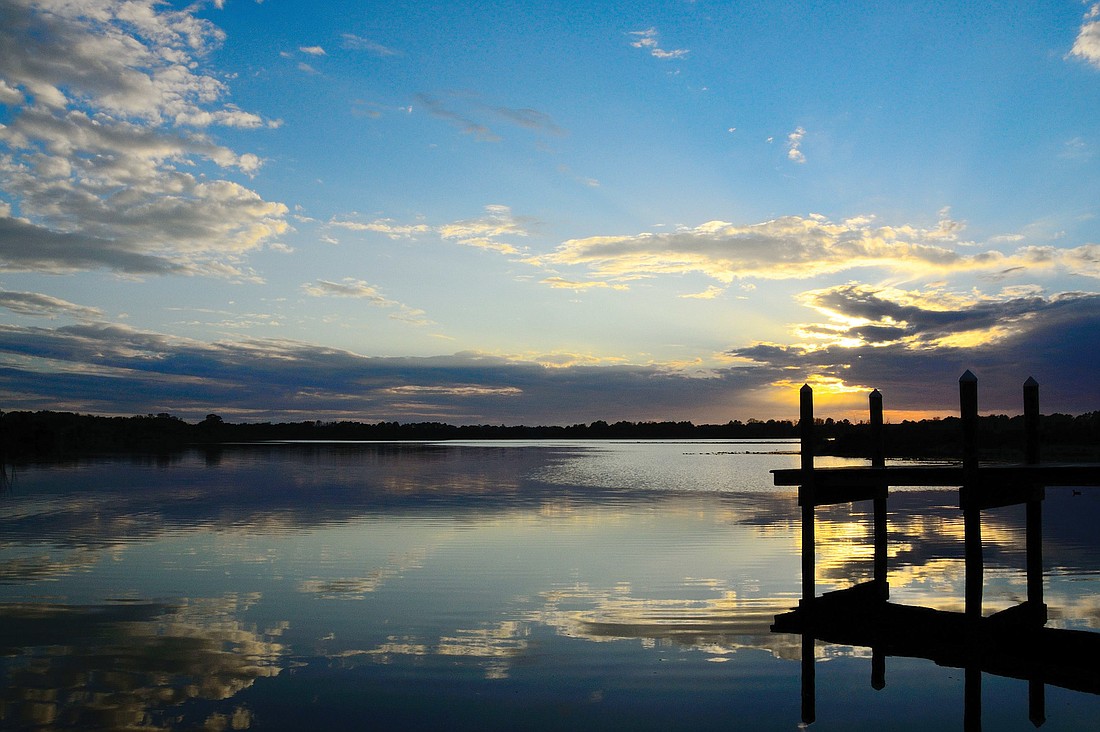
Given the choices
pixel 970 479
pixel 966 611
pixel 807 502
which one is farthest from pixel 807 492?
pixel 966 611

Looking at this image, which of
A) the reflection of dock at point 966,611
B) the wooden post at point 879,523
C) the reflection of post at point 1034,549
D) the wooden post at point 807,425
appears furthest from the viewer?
the wooden post at point 879,523

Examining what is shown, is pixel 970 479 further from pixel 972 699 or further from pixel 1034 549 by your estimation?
pixel 972 699

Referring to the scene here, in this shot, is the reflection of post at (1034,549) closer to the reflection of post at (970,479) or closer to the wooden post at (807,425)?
the reflection of post at (970,479)

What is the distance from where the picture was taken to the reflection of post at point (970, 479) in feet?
44.7

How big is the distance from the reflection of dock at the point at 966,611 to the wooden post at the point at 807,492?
0.07ft

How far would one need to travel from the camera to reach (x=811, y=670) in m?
12.9

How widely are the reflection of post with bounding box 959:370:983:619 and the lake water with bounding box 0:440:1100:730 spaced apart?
6.25ft

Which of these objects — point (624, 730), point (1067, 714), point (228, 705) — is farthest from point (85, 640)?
point (1067, 714)

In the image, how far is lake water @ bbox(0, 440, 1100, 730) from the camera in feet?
35.9

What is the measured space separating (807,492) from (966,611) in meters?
3.57

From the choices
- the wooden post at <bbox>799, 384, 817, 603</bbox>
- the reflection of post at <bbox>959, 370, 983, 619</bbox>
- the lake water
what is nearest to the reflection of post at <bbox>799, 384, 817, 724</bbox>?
the wooden post at <bbox>799, 384, 817, 603</bbox>

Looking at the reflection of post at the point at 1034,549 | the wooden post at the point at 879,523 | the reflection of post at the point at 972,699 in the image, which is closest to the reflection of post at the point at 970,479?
the reflection of post at the point at 972,699

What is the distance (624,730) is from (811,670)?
4.32m

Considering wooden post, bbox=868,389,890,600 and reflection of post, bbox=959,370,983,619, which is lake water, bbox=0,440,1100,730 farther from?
reflection of post, bbox=959,370,983,619
